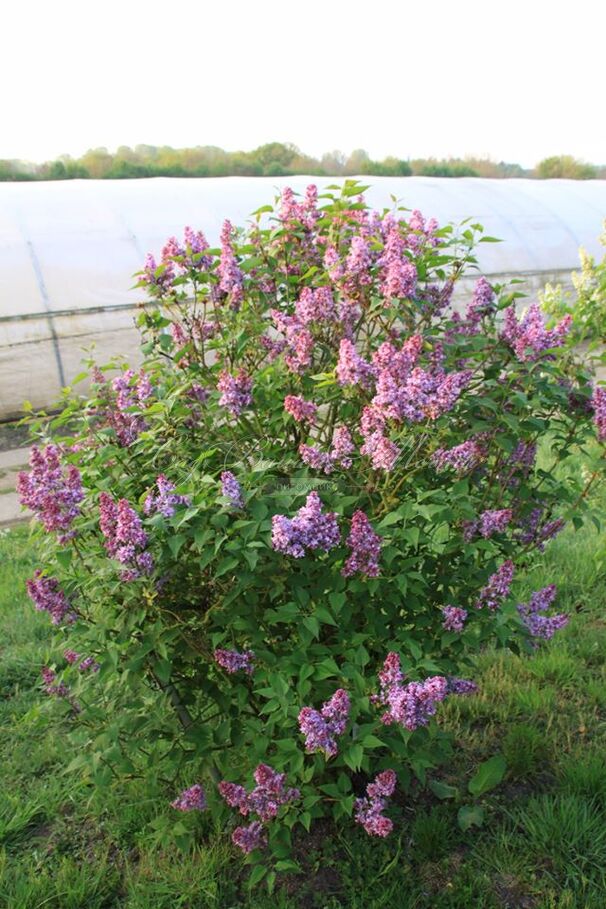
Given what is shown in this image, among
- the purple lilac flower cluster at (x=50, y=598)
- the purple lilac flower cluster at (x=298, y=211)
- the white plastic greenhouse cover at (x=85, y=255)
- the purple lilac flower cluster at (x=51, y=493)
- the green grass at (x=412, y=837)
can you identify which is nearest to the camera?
the purple lilac flower cluster at (x=51, y=493)

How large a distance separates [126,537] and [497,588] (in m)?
1.02

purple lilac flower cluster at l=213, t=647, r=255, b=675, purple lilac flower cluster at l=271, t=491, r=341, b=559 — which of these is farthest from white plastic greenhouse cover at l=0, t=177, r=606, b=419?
purple lilac flower cluster at l=271, t=491, r=341, b=559

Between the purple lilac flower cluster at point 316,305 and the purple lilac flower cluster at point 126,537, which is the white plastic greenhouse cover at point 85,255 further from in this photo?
the purple lilac flower cluster at point 126,537

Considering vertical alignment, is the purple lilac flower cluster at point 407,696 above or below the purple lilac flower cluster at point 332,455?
below

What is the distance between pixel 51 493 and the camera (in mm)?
2088

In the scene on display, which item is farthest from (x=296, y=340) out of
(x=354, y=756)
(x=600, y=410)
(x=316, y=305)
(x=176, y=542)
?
(x=354, y=756)

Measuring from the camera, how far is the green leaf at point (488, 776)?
2.66 m

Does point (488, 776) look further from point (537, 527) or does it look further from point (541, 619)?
point (537, 527)

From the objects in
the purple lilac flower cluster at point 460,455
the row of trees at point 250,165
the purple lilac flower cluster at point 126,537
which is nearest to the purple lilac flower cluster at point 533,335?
the purple lilac flower cluster at point 460,455

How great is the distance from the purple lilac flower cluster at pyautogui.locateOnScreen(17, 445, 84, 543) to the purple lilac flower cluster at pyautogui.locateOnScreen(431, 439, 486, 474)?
944 mm

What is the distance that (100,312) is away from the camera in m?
8.04

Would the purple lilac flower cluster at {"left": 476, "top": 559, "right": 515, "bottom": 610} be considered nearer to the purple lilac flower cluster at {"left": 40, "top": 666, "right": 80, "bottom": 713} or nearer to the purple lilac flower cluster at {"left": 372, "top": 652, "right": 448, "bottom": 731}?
the purple lilac flower cluster at {"left": 372, "top": 652, "right": 448, "bottom": 731}

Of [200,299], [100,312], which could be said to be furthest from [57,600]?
[100,312]

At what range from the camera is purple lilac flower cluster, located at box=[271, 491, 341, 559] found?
72.4 inches
